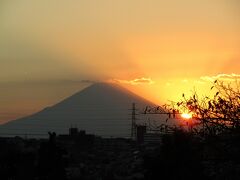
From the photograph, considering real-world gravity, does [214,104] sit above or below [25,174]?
above

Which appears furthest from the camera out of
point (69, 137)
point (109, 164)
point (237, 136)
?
→ point (69, 137)

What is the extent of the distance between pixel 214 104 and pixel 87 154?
77.6ft

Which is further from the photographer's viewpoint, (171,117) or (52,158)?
(52,158)

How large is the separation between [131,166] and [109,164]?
2.33 metres

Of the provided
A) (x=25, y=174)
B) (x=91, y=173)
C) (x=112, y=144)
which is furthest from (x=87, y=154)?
(x=25, y=174)

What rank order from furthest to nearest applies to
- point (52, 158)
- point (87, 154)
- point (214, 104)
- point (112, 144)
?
point (112, 144) < point (87, 154) < point (52, 158) < point (214, 104)

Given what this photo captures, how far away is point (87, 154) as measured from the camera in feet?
94.7

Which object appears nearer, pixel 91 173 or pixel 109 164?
pixel 91 173

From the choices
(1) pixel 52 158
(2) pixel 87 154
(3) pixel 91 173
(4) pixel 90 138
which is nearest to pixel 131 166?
(3) pixel 91 173

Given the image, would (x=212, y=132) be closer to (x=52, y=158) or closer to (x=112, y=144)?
(x=52, y=158)

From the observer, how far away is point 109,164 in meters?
24.9

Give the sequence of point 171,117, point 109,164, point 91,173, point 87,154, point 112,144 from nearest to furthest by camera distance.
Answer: point 171,117, point 91,173, point 109,164, point 87,154, point 112,144

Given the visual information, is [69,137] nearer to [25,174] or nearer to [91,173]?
[91,173]

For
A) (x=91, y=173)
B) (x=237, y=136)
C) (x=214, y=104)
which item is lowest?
(x=91, y=173)
